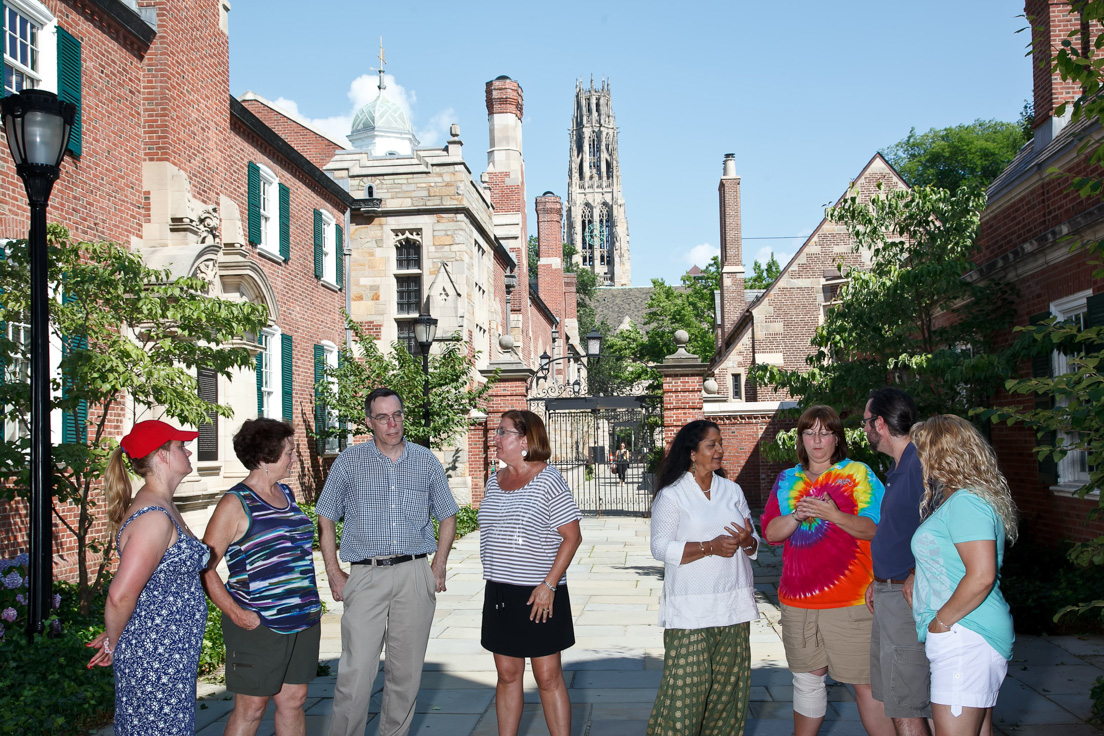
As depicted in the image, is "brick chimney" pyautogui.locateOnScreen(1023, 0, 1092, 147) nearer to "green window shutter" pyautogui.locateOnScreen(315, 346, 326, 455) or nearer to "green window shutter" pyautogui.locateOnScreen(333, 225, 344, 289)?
"green window shutter" pyautogui.locateOnScreen(315, 346, 326, 455)

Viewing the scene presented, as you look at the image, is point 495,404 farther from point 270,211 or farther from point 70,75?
point 70,75

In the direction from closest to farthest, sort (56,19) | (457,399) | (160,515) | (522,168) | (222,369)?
(160,515) < (222,369) < (56,19) < (457,399) < (522,168)

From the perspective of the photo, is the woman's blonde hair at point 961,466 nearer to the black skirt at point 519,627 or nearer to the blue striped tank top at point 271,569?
the black skirt at point 519,627

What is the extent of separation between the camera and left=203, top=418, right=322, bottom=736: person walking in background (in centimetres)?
441

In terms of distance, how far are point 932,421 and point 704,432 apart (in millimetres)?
1120

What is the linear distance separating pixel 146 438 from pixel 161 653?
87 centimetres

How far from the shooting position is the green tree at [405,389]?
17969 mm

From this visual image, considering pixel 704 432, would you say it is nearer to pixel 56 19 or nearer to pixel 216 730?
pixel 216 730

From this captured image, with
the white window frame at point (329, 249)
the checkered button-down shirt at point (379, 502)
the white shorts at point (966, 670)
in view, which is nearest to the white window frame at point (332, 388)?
the white window frame at point (329, 249)

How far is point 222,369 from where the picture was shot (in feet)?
27.9

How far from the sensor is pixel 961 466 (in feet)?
12.3

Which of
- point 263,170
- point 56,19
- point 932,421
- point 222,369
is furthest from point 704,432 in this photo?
point 263,170

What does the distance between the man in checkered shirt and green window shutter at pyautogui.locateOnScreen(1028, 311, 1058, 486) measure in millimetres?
7248

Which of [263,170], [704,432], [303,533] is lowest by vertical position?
[303,533]
